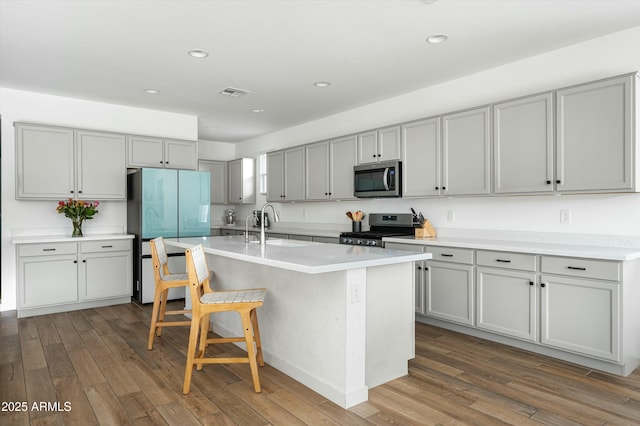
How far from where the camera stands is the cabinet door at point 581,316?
2.76m

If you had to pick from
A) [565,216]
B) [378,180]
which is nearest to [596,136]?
[565,216]

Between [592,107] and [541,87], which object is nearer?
[592,107]

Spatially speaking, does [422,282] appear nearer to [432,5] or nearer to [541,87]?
[541,87]

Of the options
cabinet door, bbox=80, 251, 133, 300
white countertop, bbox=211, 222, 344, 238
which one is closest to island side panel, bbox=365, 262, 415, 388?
white countertop, bbox=211, 222, 344, 238

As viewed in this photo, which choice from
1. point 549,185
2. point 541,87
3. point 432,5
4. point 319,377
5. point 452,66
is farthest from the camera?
point 452,66

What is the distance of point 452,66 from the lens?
12.8 ft

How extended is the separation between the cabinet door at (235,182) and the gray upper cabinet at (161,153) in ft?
5.15

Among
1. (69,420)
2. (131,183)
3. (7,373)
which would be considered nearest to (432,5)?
(69,420)

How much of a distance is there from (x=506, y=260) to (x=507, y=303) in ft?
1.16

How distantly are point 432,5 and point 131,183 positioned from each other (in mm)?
4232

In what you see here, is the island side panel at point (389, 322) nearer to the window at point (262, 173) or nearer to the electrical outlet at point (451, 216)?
the electrical outlet at point (451, 216)

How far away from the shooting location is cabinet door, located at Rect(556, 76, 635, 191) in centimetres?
288

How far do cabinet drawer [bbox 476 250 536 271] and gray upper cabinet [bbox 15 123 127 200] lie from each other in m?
4.42

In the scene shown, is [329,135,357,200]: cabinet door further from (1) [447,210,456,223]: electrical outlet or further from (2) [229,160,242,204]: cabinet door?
(2) [229,160,242,204]: cabinet door
